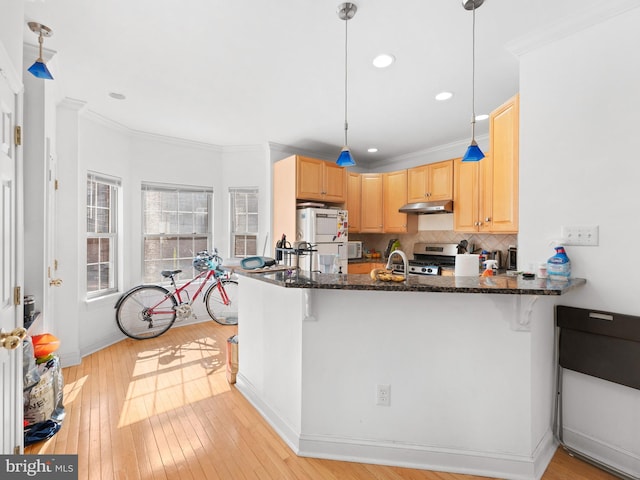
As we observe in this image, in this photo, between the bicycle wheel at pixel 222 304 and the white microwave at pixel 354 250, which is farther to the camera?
the white microwave at pixel 354 250

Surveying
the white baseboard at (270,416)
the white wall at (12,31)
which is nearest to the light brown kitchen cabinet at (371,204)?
the white baseboard at (270,416)

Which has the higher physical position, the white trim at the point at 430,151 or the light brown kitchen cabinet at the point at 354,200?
the white trim at the point at 430,151

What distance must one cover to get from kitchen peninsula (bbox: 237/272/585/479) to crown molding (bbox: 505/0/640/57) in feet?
5.01

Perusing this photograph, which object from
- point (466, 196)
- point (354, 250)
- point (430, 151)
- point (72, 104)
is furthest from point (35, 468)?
point (430, 151)

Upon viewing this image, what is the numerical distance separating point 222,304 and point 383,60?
381 cm

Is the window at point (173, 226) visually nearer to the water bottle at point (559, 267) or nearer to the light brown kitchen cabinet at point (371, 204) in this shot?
the light brown kitchen cabinet at point (371, 204)

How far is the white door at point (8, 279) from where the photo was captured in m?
1.23

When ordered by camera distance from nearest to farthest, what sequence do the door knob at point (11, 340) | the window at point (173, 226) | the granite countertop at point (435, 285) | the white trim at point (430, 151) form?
the door knob at point (11, 340), the granite countertop at point (435, 285), the white trim at point (430, 151), the window at point (173, 226)

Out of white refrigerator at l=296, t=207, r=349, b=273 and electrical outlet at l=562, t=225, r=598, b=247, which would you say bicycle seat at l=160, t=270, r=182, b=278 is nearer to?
white refrigerator at l=296, t=207, r=349, b=273

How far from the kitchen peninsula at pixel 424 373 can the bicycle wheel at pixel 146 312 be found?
2.78 m

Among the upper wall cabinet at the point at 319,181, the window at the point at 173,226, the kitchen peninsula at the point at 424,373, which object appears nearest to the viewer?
the kitchen peninsula at the point at 424,373

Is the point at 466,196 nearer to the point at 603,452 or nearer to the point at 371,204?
the point at 371,204

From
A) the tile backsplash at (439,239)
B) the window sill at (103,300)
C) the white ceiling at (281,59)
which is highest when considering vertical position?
the white ceiling at (281,59)

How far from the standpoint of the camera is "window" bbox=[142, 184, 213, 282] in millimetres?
4328
